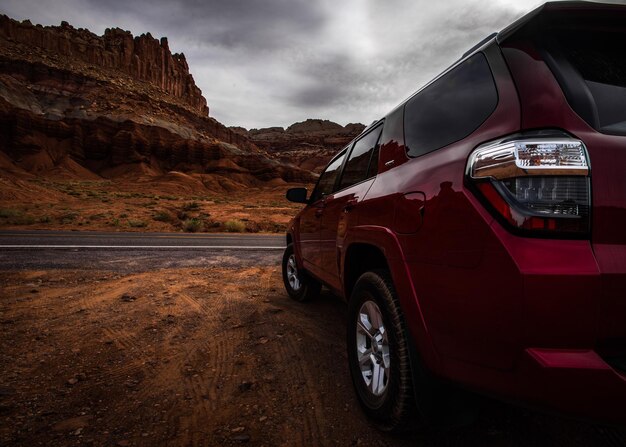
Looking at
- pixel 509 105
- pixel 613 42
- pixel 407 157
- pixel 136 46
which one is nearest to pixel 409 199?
pixel 407 157

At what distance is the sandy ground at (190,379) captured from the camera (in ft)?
5.72

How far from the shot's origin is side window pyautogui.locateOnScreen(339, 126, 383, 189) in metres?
2.53

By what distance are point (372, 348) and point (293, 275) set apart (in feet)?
8.54

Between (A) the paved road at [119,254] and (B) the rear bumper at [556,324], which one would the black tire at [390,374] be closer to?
(B) the rear bumper at [556,324]

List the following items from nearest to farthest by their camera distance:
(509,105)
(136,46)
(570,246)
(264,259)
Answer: (570,246)
(509,105)
(264,259)
(136,46)

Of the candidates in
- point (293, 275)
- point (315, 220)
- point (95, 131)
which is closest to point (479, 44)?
point (315, 220)

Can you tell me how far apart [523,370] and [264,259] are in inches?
256

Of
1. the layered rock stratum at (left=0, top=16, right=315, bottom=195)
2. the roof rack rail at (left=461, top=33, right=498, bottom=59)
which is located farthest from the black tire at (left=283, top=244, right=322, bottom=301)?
the layered rock stratum at (left=0, top=16, right=315, bottom=195)

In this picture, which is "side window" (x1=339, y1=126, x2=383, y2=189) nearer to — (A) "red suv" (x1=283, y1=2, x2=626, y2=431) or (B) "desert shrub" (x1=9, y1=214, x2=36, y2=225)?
(A) "red suv" (x1=283, y1=2, x2=626, y2=431)

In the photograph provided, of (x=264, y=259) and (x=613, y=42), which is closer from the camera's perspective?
(x=613, y=42)

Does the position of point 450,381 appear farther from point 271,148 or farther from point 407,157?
point 271,148

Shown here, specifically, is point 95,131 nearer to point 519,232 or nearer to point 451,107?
point 451,107

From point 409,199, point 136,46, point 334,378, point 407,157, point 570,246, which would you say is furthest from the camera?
point 136,46

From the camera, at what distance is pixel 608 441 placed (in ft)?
5.46
